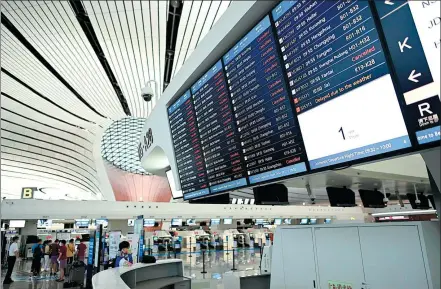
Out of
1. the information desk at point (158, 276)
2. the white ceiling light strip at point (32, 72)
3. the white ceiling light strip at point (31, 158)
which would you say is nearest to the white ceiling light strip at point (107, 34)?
the white ceiling light strip at point (32, 72)

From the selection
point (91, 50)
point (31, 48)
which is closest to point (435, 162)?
point (91, 50)

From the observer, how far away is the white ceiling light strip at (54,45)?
12000 millimetres

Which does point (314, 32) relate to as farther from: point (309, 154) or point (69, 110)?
point (69, 110)

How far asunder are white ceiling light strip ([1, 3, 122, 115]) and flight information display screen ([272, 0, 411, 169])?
12024 mm

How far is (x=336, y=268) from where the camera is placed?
15.5ft

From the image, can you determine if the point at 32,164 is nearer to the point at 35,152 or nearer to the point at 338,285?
the point at 35,152

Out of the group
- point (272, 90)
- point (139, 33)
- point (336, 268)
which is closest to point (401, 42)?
point (272, 90)

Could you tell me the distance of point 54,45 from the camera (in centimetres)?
1451

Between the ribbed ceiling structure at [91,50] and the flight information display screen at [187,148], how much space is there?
4.47m

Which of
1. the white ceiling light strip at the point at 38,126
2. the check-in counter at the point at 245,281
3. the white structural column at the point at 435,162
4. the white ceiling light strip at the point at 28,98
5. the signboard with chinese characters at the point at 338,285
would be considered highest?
the white ceiling light strip at the point at 38,126

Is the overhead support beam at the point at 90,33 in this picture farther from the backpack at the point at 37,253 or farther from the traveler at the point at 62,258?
the backpack at the point at 37,253

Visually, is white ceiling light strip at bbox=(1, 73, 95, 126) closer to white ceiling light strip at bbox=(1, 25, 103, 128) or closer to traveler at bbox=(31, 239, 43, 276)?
white ceiling light strip at bbox=(1, 25, 103, 128)

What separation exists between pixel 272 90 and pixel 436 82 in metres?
1.25

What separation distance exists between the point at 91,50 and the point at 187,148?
1337 centimetres
